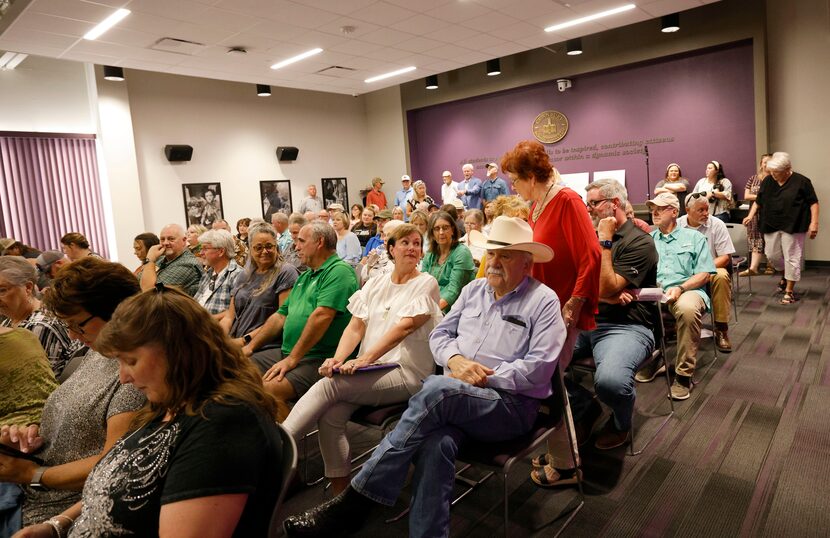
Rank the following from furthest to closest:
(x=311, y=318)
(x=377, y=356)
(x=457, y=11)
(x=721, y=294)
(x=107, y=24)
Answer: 1. (x=457, y=11)
2. (x=107, y=24)
3. (x=721, y=294)
4. (x=311, y=318)
5. (x=377, y=356)

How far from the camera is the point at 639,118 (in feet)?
29.2

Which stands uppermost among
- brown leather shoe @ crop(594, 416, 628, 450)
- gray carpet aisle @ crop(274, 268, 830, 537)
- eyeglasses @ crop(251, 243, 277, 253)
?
eyeglasses @ crop(251, 243, 277, 253)

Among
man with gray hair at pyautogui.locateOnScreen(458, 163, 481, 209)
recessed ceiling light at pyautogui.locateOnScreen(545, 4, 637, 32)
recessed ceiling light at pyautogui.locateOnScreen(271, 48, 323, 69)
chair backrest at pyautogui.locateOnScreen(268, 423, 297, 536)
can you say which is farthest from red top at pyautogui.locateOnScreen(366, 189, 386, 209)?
chair backrest at pyautogui.locateOnScreen(268, 423, 297, 536)

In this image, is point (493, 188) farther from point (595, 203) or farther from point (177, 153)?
point (595, 203)

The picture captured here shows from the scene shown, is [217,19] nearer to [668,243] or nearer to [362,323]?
[362,323]

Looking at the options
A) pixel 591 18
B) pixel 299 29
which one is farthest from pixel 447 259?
pixel 591 18

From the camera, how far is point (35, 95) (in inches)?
334

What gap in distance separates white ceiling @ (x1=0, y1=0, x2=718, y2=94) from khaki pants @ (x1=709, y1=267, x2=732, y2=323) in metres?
3.69

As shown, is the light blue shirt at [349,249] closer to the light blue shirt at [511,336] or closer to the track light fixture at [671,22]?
the light blue shirt at [511,336]

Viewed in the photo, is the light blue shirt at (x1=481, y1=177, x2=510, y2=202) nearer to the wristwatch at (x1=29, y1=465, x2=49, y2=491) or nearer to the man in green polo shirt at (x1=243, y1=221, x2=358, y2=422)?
the man in green polo shirt at (x1=243, y1=221, x2=358, y2=422)

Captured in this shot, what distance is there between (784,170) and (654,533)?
550 cm

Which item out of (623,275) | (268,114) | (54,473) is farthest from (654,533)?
(268,114)

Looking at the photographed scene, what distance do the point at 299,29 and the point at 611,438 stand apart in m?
5.77

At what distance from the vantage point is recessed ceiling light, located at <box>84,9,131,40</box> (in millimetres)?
5621
